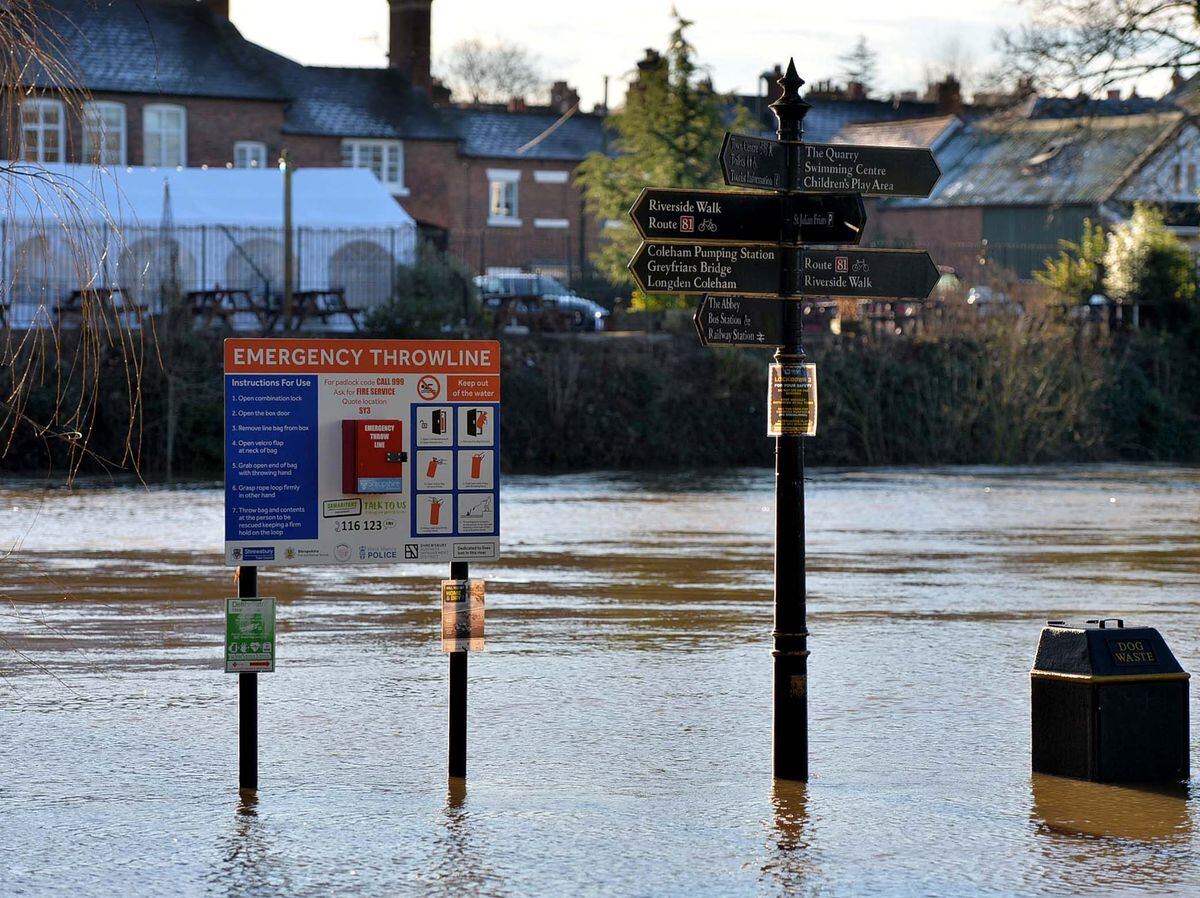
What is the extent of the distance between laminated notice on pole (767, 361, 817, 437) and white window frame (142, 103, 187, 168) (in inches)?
1856

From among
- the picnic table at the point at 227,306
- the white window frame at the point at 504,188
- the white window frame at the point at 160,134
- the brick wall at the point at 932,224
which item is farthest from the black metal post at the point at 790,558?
the white window frame at the point at 504,188

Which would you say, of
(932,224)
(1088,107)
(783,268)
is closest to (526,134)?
(932,224)

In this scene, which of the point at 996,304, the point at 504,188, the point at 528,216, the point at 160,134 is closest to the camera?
the point at 996,304

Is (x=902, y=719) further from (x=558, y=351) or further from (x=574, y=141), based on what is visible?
(x=574, y=141)

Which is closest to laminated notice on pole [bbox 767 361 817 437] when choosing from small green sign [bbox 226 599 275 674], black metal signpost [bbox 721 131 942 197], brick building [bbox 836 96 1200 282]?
black metal signpost [bbox 721 131 942 197]

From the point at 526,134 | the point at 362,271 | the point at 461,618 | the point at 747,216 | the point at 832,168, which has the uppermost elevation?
the point at 526,134

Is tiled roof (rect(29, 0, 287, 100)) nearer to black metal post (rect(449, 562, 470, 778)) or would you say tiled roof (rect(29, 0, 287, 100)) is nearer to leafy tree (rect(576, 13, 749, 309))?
leafy tree (rect(576, 13, 749, 309))

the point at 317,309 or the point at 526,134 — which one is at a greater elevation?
the point at 526,134

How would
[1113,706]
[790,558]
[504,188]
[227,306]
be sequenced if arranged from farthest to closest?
[504,188] < [227,306] < [790,558] < [1113,706]

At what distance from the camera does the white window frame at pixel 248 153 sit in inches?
2151

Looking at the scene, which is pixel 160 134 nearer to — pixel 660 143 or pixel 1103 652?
pixel 660 143

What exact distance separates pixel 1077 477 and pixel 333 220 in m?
16.2

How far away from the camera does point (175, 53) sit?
54219 mm

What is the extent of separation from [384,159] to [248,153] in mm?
5516
